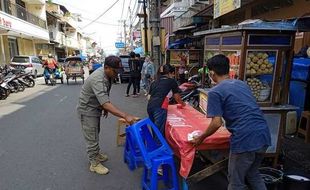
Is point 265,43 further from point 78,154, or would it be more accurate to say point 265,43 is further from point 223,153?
point 78,154

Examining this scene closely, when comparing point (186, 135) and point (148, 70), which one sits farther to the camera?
point (148, 70)

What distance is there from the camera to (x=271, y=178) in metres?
3.85

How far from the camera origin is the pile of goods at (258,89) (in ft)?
15.7

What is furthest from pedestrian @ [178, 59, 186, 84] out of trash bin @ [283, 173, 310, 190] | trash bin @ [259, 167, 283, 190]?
trash bin @ [283, 173, 310, 190]

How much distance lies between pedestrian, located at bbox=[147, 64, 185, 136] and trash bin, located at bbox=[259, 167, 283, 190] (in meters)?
1.68

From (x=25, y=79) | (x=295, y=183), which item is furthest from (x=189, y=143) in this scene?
(x=25, y=79)

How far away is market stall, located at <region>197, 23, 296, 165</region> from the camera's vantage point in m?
4.41

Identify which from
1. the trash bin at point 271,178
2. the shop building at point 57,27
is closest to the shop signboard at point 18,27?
the shop building at point 57,27

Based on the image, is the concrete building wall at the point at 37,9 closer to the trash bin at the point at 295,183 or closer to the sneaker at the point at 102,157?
the sneaker at the point at 102,157

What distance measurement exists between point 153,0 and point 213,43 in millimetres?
8612

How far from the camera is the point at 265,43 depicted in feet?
14.6

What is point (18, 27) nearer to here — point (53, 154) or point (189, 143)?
point (53, 154)

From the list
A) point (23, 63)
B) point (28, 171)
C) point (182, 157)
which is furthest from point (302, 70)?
point (23, 63)

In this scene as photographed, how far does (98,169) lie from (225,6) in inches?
212
